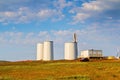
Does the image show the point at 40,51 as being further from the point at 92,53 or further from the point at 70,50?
the point at 92,53

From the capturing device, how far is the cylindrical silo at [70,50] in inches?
3127

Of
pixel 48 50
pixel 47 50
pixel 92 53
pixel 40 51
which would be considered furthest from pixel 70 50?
pixel 40 51

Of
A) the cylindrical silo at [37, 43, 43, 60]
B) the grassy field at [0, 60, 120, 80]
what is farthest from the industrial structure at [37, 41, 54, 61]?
the grassy field at [0, 60, 120, 80]

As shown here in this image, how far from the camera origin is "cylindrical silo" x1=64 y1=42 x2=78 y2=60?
261 ft

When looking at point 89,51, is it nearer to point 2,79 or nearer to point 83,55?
point 83,55

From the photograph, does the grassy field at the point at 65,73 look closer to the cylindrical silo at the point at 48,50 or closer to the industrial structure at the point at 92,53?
the cylindrical silo at the point at 48,50

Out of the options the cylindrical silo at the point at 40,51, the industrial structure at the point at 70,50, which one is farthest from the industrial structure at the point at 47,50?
the industrial structure at the point at 70,50

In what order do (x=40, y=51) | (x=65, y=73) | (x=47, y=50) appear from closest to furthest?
(x=65, y=73), (x=47, y=50), (x=40, y=51)

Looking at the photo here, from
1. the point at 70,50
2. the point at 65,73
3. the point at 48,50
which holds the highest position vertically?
the point at 48,50

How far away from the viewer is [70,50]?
7944 cm

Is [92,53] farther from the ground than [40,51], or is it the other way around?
[40,51]

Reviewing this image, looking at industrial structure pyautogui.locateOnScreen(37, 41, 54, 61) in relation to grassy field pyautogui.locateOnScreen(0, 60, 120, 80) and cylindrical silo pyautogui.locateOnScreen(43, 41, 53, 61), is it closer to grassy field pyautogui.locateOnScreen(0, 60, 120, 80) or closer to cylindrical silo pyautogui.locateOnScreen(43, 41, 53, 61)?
cylindrical silo pyautogui.locateOnScreen(43, 41, 53, 61)

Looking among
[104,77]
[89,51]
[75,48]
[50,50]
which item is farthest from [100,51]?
[104,77]

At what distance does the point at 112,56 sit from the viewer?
300 ft
